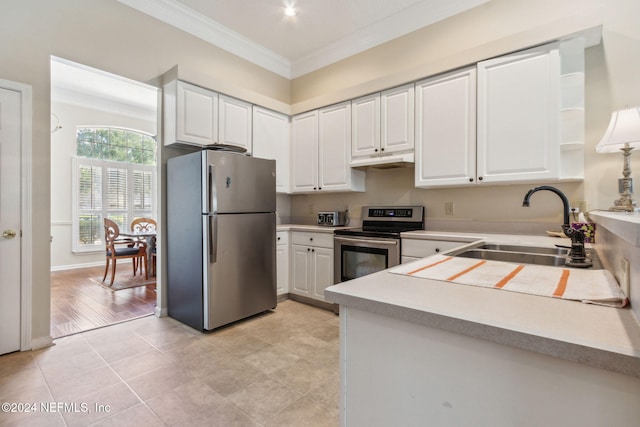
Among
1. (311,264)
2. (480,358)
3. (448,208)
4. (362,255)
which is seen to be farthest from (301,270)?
(480,358)

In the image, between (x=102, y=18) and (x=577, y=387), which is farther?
(x=102, y=18)

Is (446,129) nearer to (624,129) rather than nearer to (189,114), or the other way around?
(624,129)

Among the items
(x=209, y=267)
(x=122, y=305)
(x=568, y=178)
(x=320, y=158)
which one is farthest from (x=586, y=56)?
(x=122, y=305)

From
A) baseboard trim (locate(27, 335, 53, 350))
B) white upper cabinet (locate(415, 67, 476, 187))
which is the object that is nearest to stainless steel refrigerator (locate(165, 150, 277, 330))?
baseboard trim (locate(27, 335, 53, 350))

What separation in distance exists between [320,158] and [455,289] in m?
2.97

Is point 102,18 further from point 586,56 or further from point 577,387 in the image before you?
point 586,56

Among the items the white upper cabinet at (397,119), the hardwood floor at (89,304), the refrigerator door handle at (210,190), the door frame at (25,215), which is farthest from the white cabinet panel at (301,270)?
the door frame at (25,215)

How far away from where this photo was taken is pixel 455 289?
84 cm

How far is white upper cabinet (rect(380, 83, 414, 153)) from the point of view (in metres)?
2.94

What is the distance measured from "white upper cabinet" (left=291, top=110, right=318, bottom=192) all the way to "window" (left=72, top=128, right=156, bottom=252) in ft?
13.4

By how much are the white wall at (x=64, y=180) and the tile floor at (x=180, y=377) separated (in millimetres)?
3680

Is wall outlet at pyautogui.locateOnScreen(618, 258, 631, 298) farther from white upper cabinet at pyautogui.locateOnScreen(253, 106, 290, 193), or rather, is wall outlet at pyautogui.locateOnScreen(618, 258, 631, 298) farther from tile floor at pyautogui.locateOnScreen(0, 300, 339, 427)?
white upper cabinet at pyautogui.locateOnScreen(253, 106, 290, 193)

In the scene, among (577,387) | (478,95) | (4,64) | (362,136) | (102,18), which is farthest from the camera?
(362,136)

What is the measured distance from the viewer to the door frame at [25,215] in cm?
231
